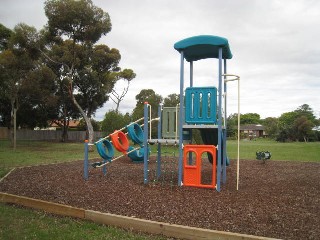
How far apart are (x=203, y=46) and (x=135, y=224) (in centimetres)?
506

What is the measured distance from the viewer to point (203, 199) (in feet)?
22.7

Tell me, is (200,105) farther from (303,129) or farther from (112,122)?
(303,129)

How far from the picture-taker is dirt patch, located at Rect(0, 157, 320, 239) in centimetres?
532

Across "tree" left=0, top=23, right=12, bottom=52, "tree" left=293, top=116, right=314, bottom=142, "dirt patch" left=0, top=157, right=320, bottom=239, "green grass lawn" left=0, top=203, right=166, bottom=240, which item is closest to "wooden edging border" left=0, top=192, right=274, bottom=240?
"green grass lawn" left=0, top=203, right=166, bottom=240

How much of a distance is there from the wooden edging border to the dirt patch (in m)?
0.36

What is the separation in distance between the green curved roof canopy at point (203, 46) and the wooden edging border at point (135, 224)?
473 cm

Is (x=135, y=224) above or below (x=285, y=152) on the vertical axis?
below

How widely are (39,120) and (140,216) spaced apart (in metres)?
42.6

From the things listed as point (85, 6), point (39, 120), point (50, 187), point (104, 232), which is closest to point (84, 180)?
point (50, 187)

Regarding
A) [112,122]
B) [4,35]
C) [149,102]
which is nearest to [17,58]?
[4,35]

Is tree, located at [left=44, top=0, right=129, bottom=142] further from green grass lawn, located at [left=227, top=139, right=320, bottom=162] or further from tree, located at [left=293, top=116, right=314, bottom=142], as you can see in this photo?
tree, located at [left=293, top=116, right=314, bottom=142]

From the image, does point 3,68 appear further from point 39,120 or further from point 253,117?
point 253,117

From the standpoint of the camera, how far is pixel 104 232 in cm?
520

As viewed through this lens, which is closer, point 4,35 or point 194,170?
point 194,170
